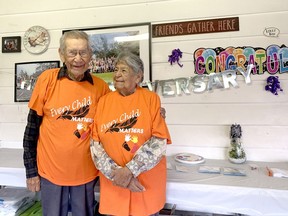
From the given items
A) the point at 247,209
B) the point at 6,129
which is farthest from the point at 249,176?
the point at 6,129

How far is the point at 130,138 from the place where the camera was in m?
1.00

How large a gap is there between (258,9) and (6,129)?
7.10 ft

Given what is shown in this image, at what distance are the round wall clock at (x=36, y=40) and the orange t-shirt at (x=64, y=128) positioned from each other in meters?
0.92

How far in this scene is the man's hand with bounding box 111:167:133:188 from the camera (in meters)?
0.96

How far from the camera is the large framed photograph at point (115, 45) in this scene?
171 centimetres

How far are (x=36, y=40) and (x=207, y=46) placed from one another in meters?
1.36

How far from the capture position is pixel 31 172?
1125 millimetres

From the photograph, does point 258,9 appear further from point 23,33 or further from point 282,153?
point 23,33

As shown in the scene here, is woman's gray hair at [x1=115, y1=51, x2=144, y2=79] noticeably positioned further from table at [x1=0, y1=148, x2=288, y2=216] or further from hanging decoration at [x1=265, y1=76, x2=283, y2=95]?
hanging decoration at [x1=265, y1=76, x2=283, y2=95]

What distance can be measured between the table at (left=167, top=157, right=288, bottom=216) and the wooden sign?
0.98 m

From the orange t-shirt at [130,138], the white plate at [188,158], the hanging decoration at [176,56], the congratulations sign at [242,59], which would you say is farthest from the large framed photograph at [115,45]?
the orange t-shirt at [130,138]

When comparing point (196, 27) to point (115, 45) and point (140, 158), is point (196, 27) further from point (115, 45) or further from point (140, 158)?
point (140, 158)

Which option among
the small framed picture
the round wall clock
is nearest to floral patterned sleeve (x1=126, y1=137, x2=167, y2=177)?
the round wall clock

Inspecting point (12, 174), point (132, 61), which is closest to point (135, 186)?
point (132, 61)
